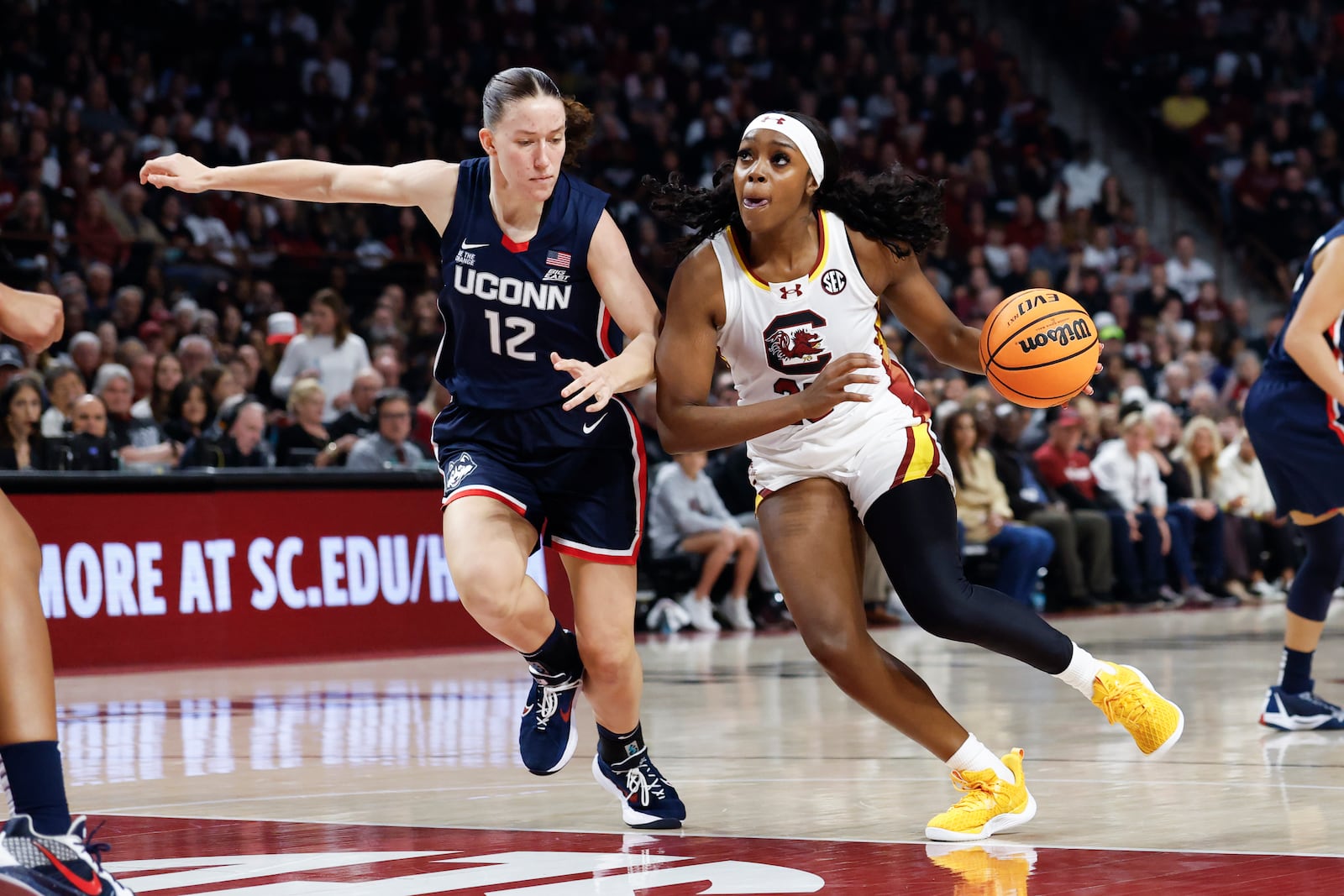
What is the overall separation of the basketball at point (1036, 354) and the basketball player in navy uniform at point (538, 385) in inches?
36.5

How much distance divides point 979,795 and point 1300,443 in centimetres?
260

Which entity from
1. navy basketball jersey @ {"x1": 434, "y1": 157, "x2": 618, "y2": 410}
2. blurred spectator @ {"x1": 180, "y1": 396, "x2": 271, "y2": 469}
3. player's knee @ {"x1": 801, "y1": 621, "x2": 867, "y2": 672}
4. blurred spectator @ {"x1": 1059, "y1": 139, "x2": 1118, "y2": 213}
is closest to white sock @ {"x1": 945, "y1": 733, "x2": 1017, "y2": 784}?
player's knee @ {"x1": 801, "y1": 621, "x2": 867, "y2": 672}

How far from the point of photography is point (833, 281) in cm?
478

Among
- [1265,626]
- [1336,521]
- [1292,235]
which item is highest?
[1292,235]

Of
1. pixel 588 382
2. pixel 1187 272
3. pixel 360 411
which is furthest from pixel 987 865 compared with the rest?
pixel 1187 272

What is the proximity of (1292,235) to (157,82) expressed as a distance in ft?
42.3

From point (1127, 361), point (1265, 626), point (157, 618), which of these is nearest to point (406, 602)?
point (157, 618)

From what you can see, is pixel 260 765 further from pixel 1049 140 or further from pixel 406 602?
pixel 1049 140

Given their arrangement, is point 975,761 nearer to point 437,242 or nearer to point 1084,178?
point 437,242

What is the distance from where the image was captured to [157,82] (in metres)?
16.8

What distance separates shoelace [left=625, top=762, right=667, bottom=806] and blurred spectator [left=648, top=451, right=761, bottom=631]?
23.6 ft

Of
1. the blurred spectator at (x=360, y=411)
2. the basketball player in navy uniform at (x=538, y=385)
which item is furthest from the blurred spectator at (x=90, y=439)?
the basketball player in navy uniform at (x=538, y=385)

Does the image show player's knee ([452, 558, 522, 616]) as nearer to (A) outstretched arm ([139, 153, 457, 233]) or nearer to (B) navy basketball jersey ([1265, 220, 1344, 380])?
(A) outstretched arm ([139, 153, 457, 233])

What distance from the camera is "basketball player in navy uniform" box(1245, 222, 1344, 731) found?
629 centimetres
